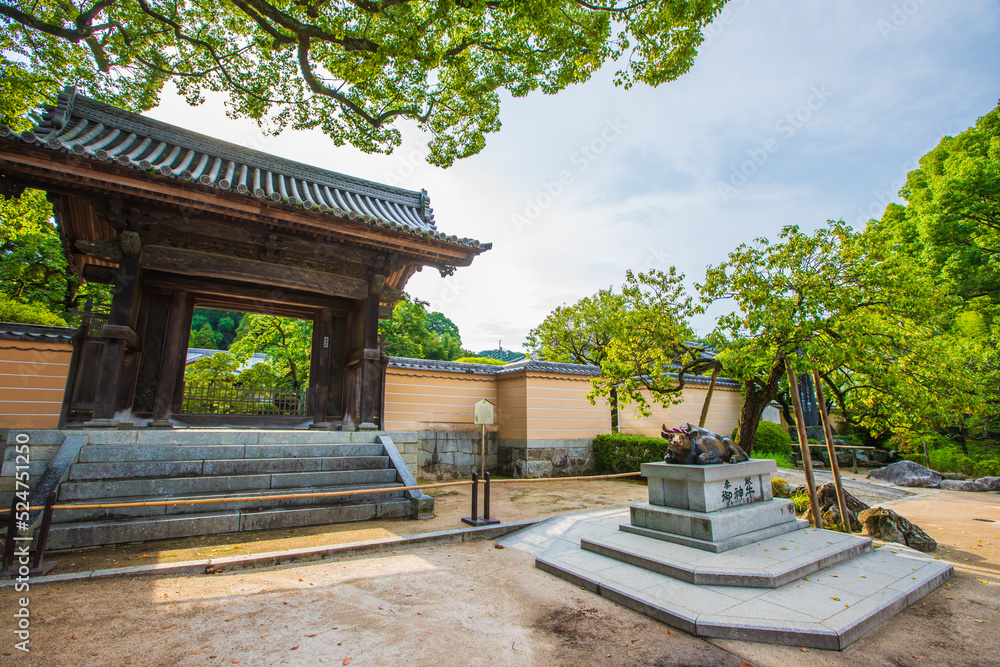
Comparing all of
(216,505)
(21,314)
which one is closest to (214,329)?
(21,314)

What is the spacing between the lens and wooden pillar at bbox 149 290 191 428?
8234mm

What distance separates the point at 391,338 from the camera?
67.1 ft

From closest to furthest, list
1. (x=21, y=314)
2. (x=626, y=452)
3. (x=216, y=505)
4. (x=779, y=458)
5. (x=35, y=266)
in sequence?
(x=216, y=505) < (x=21, y=314) < (x=626, y=452) < (x=35, y=266) < (x=779, y=458)

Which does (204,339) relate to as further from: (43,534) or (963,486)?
(963,486)

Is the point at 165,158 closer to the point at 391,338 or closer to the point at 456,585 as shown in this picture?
the point at 456,585

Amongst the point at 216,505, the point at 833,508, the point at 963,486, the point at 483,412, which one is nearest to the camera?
the point at 216,505

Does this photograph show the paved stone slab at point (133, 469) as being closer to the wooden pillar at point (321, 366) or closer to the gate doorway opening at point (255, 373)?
the gate doorway opening at point (255, 373)

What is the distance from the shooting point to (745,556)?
4703 millimetres

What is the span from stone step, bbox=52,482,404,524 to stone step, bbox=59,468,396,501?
0.09m

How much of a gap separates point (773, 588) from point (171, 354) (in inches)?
400

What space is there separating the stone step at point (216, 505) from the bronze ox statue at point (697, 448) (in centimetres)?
434

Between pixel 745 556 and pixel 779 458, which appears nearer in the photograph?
pixel 745 556

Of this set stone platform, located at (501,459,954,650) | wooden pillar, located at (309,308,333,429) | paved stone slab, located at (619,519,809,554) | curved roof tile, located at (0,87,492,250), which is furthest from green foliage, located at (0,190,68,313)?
→ paved stone slab, located at (619,519,809,554)

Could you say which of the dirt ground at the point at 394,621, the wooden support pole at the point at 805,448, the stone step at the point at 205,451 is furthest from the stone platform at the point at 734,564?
the stone step at the point at 205,451
